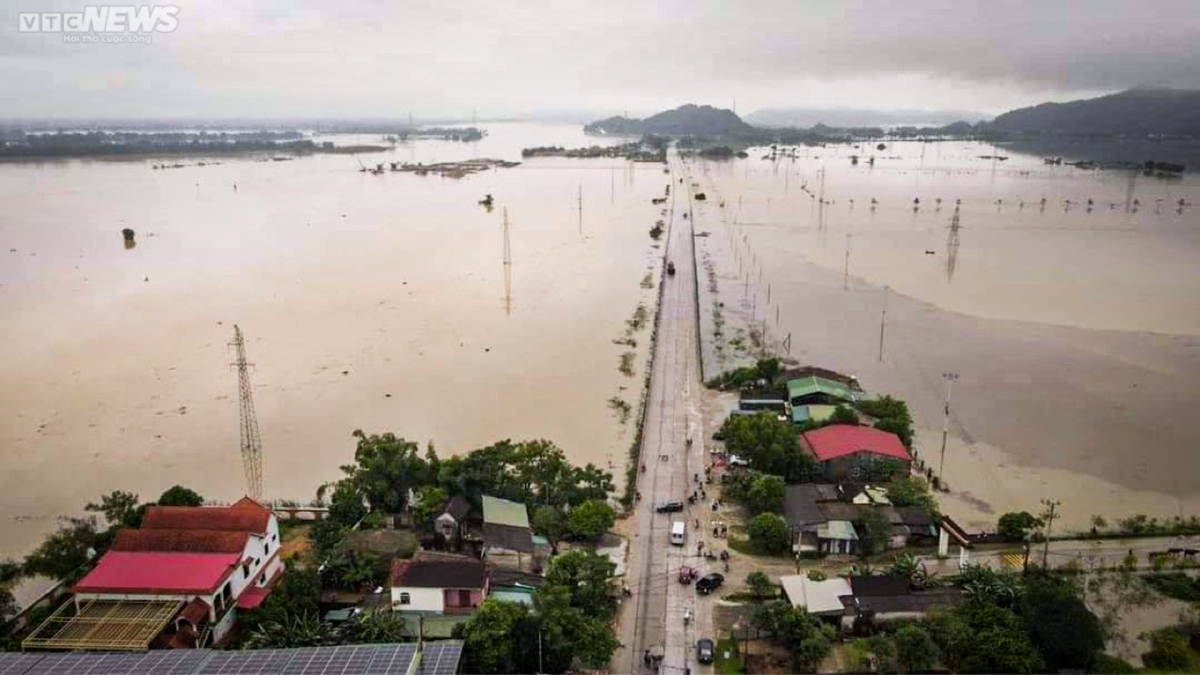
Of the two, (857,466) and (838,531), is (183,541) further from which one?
(857,466)

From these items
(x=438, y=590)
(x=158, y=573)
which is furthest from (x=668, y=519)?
(x=158, y=573)

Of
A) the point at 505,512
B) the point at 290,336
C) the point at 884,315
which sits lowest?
the point at 505,512

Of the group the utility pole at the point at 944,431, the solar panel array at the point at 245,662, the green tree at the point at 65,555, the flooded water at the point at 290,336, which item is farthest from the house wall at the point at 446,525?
the utility pole at the point at 944,431

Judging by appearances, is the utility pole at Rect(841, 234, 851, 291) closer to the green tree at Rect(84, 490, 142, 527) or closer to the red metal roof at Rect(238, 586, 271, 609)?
the red metal roof at Rect(238, 586, 271, 609)

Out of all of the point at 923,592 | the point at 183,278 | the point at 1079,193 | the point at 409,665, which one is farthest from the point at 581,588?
the point at 1079,193

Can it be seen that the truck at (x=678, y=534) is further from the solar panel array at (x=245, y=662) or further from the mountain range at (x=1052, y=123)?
the mountain range at (x=1052, y=123)
